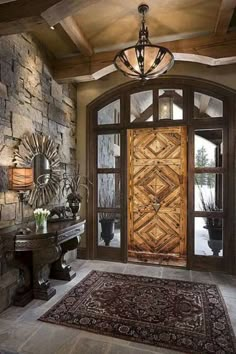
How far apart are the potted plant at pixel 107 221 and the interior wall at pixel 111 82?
36 cm

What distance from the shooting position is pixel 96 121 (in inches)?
186

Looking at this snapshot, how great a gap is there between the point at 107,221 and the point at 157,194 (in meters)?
1.22

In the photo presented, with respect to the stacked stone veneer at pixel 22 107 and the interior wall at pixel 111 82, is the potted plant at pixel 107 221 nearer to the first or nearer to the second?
the interior wall at pixel 111 82

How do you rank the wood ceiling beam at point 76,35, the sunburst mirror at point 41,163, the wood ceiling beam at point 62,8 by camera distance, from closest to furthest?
the wood ceiling beam at point 62,8, the wood ceiling beam at point 76,35, the sunburst mirror at point 41,163

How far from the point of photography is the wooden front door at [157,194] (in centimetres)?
502

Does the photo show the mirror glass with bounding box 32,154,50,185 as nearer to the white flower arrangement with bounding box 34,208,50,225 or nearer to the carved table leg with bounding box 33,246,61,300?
the white flower arrangement with bounding box 34,208,50,225

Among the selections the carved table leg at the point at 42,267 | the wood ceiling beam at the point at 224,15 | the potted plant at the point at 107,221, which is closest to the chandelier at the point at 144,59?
the wood ceiling beam at the point at 224,15

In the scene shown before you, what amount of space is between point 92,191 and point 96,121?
4.37 feet

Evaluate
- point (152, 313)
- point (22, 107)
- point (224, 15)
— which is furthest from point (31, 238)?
point (224, 15)

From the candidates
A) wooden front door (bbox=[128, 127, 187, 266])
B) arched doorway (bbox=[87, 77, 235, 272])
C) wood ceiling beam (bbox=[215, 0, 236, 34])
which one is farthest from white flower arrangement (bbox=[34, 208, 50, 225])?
wood ceiling beam (bbox=[215, 0, 236, 34])

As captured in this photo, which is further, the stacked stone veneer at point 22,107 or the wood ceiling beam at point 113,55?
the wood ceiling beam at point 113,55

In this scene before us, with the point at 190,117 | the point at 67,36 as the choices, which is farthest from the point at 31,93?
the point at 190,117

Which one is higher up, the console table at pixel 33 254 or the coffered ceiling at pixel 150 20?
the coffered ceiling at pixel 150 20

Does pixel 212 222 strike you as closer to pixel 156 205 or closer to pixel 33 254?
pixel 156 205
